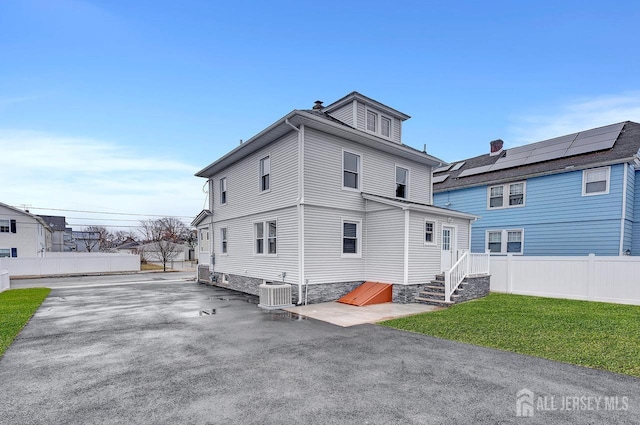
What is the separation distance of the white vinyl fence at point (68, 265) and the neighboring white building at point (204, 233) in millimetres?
14872

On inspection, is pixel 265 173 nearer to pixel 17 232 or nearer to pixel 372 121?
pixel 372 121

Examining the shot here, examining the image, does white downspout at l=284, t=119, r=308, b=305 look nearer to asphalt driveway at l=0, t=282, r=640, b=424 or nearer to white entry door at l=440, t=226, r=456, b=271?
asphalt driveway at l=0, t=282, r=640, b=424

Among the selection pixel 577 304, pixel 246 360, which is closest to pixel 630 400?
pixel 246 360

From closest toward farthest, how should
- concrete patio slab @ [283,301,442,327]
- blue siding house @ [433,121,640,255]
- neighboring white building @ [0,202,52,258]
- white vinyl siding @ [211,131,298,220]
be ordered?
1. concrete patio slab @ [283,301,442,327]
2. white vinyl siding @ [211,131,298,220]
3. blue siding house @ [433,121,640,255]
4. neighboring white building @ [0,202,52,258]

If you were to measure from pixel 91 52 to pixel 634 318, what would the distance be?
2082cm

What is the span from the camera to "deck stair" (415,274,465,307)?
1018 centimetres

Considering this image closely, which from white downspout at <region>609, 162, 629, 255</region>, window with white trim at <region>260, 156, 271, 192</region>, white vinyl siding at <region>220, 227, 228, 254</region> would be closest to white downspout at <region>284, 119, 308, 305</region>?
window with white trim at <region>260, 156, 271, 192</region>

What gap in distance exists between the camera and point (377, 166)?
12.7m

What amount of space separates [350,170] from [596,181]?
40.1ft

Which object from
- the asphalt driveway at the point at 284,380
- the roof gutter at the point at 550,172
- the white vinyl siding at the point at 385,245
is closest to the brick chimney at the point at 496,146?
the roof gutter at the point at 550,172

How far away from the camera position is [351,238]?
11789 millimetres

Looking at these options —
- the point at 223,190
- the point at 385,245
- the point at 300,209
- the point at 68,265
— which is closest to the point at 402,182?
the point at 385,245

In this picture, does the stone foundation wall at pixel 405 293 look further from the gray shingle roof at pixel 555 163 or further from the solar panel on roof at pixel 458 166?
the solar panel on roof at pixel 458 166

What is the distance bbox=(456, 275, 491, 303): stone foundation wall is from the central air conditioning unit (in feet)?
20.2
